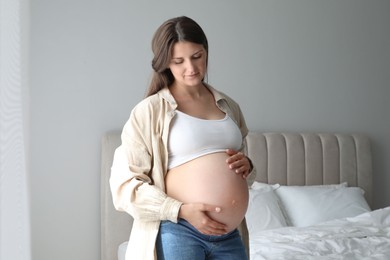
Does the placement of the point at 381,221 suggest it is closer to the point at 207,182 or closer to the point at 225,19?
the point at 225,19

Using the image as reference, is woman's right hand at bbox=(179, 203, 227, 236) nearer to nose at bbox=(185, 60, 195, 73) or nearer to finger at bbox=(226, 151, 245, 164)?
finger at bbox=(226, 151, 245, 164)

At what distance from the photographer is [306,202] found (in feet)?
10.9

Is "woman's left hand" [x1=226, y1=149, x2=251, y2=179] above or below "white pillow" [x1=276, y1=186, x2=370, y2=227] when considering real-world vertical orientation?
above

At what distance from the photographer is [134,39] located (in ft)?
10.8

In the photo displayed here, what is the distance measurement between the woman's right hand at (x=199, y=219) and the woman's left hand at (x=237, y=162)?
0.53ft

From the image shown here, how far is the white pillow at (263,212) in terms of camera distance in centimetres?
307

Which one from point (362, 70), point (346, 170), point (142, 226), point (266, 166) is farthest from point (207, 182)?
point (362, 70)

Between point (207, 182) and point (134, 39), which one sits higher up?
point (134, 39)

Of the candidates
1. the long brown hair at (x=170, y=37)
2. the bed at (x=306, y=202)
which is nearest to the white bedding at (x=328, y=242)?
the bed at (x=306, y=202)

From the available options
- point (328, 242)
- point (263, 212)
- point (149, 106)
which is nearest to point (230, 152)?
point (149, 106)

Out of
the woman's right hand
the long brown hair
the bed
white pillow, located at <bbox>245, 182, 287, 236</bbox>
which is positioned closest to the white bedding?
the bed

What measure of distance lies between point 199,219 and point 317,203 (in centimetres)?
215

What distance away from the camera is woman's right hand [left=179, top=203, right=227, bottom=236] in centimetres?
133

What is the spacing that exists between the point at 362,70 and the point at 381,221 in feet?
4.39
